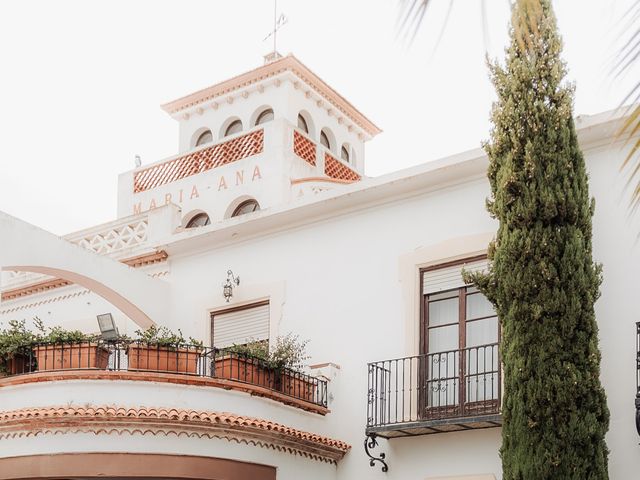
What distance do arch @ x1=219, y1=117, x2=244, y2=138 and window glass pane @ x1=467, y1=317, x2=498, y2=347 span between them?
1013 cm

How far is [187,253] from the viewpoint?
53.5 feet

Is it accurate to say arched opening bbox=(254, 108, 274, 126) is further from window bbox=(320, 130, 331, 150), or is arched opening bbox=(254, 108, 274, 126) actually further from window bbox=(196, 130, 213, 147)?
window bbox=(320, 130, 331, 150)

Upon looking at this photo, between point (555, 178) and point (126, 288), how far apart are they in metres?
7.10

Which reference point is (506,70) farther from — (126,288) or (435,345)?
(126,288)

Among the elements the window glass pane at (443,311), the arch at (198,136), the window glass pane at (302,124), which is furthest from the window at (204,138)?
the window glass pane at (443,311)

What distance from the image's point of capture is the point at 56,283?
696 inches

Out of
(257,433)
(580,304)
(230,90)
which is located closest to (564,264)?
(580,304)

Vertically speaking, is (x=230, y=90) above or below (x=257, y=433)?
above

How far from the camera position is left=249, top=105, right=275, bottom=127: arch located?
21484 millimetres

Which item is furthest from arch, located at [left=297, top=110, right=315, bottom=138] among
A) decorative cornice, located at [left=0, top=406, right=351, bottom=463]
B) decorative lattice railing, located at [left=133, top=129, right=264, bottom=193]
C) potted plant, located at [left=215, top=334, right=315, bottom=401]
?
decorative cornice, located at [left=0, top=406, right=351, bottom=463]

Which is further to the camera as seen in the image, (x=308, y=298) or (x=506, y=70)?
(x=308, y=298)

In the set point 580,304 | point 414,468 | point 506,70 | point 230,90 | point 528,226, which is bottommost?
point 414,468

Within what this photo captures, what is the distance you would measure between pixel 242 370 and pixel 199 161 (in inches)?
320

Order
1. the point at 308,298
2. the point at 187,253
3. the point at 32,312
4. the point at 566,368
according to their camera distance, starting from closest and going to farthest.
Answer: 1. the point at 566,368
2. the point at 308,298
3. the point at 187,253
4. the point at 32,312
